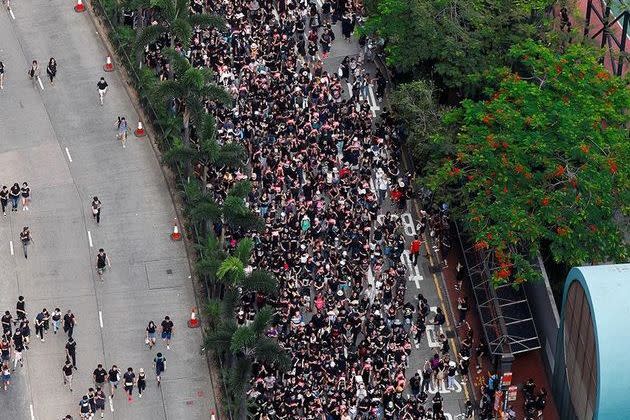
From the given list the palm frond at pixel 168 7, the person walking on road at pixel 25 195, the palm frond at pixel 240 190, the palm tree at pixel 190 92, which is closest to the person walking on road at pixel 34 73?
the palm frond at pixel 168 7

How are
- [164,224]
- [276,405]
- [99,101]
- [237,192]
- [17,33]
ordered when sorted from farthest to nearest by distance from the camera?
1. [17,33]
2. [99,101]
3. [164,224]
4. [237,192]
5. [276,405]

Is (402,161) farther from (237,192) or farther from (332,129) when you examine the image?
(237,192)

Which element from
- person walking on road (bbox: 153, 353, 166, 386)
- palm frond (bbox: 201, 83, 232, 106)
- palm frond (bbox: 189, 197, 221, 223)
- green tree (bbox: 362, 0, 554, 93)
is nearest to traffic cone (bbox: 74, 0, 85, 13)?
palm frond (bbox: 201, 83, 232, 106)

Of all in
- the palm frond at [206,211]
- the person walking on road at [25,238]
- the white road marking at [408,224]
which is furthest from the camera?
the white road marking at [408,224]

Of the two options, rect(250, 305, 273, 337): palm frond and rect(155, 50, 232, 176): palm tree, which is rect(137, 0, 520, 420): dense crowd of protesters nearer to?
rect(250, 305, 273, 337): palm frond

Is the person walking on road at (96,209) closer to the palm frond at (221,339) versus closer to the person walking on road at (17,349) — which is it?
the person walking on road at (17,349)

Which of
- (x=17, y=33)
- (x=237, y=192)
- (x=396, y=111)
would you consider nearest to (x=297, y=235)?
(x=237, y=192)
